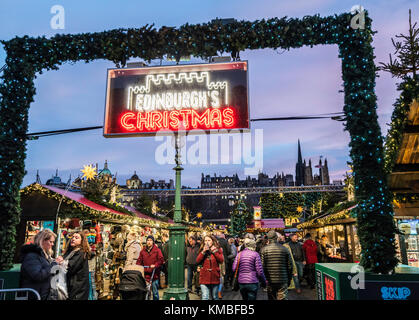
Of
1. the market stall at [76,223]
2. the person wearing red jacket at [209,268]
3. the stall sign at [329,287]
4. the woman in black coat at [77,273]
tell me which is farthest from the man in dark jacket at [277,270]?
the market stall at [76,223]

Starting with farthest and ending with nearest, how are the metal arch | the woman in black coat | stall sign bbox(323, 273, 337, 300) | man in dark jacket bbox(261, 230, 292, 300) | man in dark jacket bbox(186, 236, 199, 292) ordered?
1. the metal arch
2. man in dark jacket bbox(186, 236, 199, 292)
3. man in dark jacket bbox(261, 230, 292, 300)
4. stall sign bbox(323, 273, 337, 300)
5. the woman in black coat

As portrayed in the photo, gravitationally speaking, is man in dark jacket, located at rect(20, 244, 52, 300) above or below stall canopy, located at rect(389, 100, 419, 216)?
below

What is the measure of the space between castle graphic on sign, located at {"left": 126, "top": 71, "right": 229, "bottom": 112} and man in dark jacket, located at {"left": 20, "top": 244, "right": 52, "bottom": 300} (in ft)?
15.0

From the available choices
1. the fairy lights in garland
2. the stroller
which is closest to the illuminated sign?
the stroller

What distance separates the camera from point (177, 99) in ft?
26.7

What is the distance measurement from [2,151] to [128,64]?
158 inches

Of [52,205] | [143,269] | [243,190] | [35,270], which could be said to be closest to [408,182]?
[143,269]

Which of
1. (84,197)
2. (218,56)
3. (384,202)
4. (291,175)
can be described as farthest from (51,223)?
(291,175)

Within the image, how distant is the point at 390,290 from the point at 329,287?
109cm

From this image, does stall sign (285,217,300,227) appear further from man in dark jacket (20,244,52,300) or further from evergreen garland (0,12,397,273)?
man in dark jacket (20,244,52,300)

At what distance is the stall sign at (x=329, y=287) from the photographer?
18.0 feet

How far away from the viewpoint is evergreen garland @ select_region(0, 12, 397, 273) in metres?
5.76

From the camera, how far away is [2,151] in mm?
7105

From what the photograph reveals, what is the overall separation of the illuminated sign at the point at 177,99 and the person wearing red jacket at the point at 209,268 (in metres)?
3.04
